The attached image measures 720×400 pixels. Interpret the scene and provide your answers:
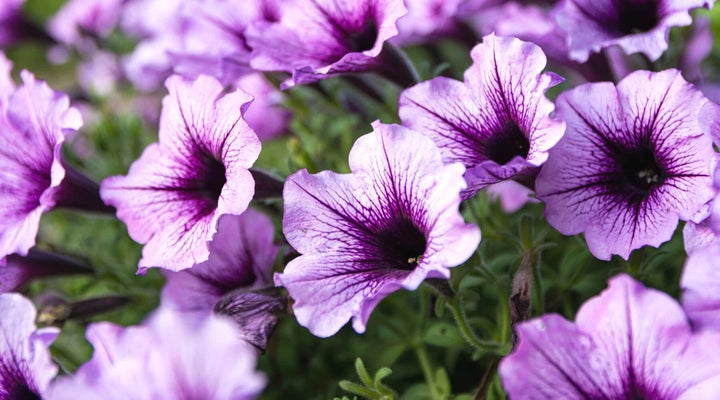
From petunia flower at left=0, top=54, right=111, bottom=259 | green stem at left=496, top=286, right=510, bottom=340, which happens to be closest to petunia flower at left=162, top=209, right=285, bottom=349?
petunia flower at left=0, top=54, right=111, bottom=259

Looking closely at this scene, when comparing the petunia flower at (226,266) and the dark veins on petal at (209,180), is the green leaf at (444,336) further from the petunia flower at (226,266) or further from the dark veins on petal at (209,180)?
the dark veins on petal at (209,180)

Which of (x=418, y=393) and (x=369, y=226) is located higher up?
(x=369, y=226)

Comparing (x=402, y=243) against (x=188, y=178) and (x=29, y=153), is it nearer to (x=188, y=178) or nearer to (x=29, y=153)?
(x=188, y=178)

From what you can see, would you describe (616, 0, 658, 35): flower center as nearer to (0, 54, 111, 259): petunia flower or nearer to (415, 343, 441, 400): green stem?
(415, 343, 441, 400): green stem

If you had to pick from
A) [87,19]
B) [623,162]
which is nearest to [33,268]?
Result: [623,162]

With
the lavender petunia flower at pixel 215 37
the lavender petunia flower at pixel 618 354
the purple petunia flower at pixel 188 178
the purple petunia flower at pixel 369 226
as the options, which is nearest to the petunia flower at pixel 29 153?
the purple petunia flower at pixel 188 178

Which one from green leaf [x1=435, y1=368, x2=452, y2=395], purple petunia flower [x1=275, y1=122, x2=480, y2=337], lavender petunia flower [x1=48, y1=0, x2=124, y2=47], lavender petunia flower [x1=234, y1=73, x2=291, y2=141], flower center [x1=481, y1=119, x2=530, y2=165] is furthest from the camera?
lavender petunia flower [x1=48, y1=0, x2=124, y2=47]
